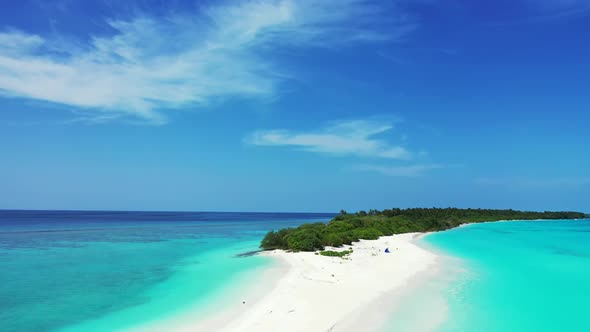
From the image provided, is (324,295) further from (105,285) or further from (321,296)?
(105,285)

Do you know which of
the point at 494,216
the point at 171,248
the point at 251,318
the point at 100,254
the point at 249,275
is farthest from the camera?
the point at 494,216

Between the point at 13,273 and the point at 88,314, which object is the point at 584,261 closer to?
the point at 88,314

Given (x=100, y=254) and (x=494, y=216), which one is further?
(x=494, y=216)

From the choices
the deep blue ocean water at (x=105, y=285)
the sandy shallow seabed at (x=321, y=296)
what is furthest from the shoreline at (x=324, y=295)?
the deep blue ocean water at (x=105, y=285)

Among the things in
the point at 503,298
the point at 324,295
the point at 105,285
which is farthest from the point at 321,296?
the point at 105,285

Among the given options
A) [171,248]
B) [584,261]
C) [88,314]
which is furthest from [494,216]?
[88,314]

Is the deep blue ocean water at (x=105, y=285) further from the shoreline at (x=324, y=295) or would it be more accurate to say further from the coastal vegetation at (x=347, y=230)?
the coastal vegetation at (x=347, y=230)

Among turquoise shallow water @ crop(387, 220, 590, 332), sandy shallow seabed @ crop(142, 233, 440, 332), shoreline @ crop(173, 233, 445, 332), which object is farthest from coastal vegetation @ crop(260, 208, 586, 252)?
turquoise shallow water @ crop(387, 220, 590, 332)

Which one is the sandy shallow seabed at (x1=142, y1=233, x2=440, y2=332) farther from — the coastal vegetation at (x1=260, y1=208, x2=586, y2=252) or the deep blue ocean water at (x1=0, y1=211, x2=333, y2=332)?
the coastal vegetation at (x1=260, y1=208, x2=586, y2=252)
